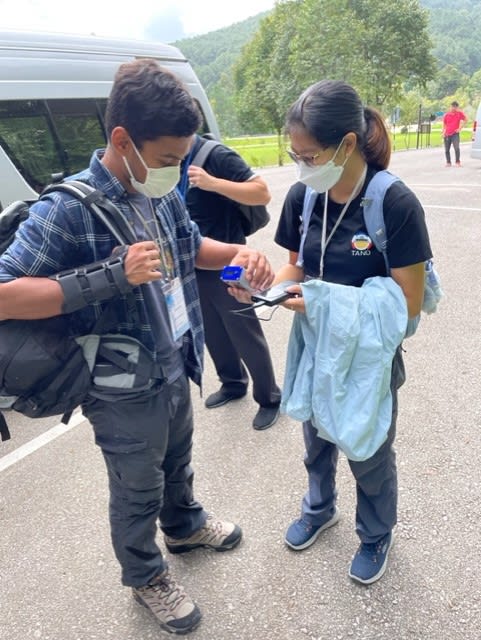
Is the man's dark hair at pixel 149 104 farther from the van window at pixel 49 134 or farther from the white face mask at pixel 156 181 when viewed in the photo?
the van window at pixel 49 134

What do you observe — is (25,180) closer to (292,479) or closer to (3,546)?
(3,546)

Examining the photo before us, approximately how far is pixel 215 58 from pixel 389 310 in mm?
122048

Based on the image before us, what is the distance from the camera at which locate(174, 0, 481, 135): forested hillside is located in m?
82.2

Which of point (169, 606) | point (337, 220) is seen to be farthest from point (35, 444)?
point (337, 220)

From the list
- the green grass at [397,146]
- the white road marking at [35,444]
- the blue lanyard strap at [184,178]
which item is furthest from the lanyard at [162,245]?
the green grass at [397,146]

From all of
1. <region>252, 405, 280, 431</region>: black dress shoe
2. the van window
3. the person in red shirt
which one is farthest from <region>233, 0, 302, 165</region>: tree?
<region>252, 405, 280, 431</region>: black dress shoe

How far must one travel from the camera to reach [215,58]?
110 metres

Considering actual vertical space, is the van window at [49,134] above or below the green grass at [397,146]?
above

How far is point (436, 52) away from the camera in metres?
97.6

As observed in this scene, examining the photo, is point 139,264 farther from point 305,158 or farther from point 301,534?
point 301,534

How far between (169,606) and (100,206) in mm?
1455

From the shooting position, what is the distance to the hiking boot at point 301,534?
87.6 inches

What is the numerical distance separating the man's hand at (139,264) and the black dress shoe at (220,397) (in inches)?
81.8

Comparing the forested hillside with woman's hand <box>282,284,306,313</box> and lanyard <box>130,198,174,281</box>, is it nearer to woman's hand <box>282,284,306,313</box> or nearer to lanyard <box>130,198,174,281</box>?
lanyard <box>130,198,174,281</box>
